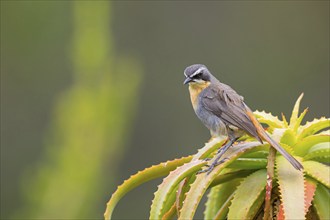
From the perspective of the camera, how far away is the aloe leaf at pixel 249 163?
3.58 m

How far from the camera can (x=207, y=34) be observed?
1597 centimetres

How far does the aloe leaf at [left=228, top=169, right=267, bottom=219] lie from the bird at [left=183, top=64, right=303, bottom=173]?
0.11 metres

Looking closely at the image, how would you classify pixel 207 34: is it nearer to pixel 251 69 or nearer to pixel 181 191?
pixel 251 69

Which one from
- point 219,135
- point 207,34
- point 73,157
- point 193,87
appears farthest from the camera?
point 207,34

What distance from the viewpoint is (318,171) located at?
3.48 metres

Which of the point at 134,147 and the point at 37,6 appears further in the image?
the point at 134,147

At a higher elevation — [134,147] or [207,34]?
[207,34]

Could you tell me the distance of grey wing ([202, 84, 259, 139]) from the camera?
12.6 feet

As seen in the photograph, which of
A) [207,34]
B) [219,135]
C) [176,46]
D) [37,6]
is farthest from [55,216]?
[176,46]

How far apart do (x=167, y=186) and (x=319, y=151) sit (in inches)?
20.0

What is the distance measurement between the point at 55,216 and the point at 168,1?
806cm

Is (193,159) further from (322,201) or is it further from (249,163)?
(322,201)

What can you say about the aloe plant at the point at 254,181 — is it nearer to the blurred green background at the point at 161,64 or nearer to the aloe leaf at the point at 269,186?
the aloe leaf at the point at 269,186

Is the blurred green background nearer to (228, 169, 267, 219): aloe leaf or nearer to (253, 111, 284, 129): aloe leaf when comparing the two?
(253, 111, 284, 129): aloe leaf
